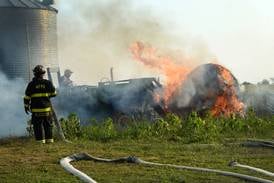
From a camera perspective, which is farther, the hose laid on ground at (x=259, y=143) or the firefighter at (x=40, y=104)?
the firefighter at (x=40, y=104)

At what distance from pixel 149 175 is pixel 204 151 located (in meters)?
3.38

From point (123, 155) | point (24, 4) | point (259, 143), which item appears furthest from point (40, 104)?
point (24, 4)

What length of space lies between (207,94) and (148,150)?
27.3ft

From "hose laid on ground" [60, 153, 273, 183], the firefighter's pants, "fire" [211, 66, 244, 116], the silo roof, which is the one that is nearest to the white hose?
"hose laid on ground" [60, 153, 273, 183]

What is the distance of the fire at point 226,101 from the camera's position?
1906 centimetres

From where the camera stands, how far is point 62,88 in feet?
75.1

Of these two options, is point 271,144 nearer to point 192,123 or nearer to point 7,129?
point 192,123

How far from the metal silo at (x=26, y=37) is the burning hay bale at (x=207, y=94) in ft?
42.8

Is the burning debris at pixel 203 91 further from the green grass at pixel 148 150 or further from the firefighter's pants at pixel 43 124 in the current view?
the firefighter's pants at pixel 43 124

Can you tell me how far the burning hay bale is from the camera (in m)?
19.2

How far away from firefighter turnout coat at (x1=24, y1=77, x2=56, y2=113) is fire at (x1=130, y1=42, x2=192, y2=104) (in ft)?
25.2

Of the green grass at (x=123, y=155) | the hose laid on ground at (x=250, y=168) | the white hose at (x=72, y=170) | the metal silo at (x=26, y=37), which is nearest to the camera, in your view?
the white hose at (x=72, y=170)

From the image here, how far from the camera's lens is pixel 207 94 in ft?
63.7

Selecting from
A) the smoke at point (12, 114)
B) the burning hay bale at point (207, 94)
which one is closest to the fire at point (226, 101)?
the burning hay bale at point (207, 94)
